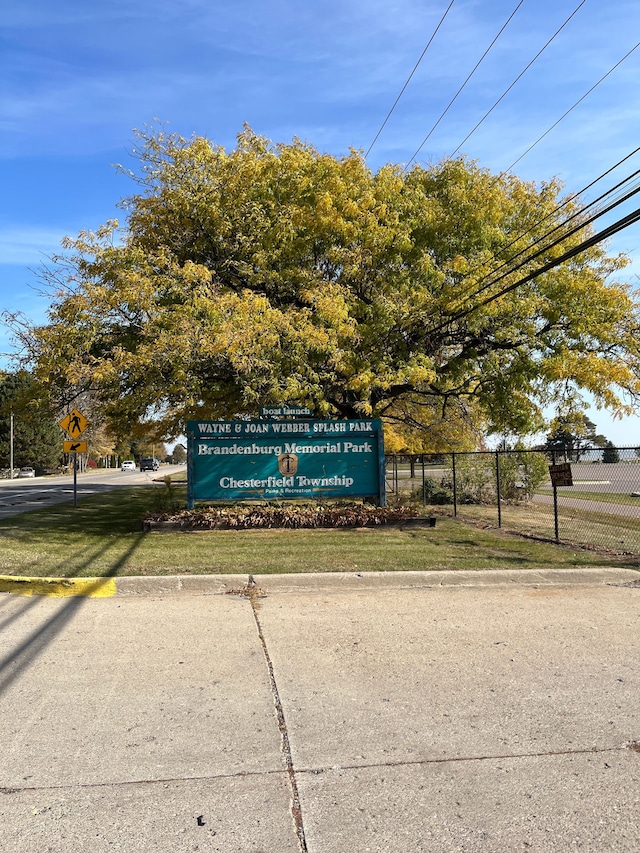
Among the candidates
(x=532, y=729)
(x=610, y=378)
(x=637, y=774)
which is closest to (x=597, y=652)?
(x=532, y=729)

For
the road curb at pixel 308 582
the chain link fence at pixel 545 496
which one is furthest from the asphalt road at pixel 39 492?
the chain link fence at pixel 545 496

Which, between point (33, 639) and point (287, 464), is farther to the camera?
point (287, 464)

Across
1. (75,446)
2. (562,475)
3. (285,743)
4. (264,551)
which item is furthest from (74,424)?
(285,743)

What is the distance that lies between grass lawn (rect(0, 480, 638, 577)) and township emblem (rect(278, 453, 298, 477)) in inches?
52.9

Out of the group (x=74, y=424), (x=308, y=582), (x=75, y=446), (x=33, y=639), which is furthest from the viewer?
(x=75, y=446)

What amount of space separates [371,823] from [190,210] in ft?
44.7

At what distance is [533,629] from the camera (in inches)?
243

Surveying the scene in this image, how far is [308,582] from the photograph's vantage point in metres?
7.98

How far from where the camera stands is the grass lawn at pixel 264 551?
877cm

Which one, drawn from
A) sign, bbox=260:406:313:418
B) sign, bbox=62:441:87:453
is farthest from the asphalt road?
sign, bbox=260:406:313:418

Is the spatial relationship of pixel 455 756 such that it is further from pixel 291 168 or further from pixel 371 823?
pixel 291 168

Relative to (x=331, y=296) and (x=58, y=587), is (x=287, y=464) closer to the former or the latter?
(x=331, y=296)

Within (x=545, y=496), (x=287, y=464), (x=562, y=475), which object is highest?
(x=287, y=464)

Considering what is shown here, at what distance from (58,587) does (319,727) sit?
464 centimetres
